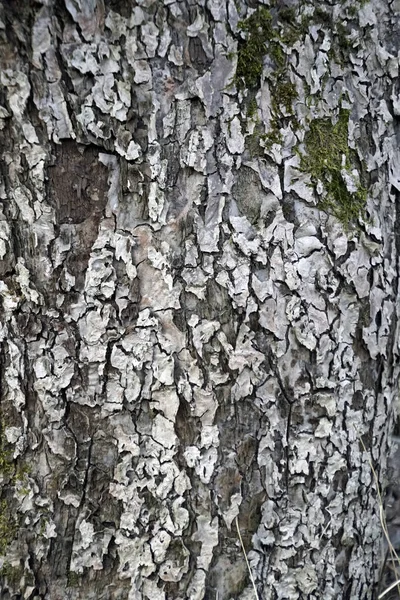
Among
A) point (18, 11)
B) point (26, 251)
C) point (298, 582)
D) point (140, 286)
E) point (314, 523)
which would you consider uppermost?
point (18, 11)

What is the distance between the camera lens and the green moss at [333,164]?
127cm

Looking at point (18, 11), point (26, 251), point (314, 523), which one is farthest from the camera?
point (314, 523)

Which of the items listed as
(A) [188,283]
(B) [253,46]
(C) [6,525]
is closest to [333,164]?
(B) [253,46]

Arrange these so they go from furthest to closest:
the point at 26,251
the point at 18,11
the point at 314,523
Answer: the point at 314,523, the point at 26,251, the point at 18,11

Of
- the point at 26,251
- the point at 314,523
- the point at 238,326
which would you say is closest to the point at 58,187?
the point at 26,251

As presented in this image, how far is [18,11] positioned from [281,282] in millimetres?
755

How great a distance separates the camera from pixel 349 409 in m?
1.38

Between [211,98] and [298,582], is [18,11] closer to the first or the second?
[211,98]

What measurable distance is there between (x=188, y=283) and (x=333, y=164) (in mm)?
417

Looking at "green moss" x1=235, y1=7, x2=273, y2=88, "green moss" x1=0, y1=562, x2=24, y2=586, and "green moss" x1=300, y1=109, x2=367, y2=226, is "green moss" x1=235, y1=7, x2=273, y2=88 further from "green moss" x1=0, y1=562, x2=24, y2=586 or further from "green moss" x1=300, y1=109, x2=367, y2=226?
"green moss" x1=0, y1=562, x2=24, y2=586

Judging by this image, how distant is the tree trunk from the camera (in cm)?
118

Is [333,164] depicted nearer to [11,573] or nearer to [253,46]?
[253,46]

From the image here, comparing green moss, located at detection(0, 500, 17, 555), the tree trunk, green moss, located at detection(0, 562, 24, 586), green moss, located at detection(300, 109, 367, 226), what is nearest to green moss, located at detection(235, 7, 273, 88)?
the tree trunk

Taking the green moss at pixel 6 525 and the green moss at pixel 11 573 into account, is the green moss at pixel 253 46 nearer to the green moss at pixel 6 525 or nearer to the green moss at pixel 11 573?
the green moss at pixel 6 525
